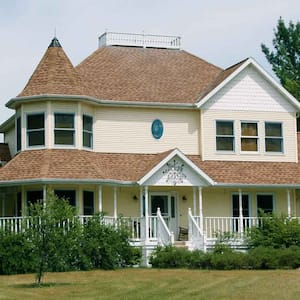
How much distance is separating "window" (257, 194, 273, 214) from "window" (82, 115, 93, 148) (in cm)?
780

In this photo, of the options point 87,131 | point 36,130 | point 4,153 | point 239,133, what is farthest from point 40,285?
point 239,133

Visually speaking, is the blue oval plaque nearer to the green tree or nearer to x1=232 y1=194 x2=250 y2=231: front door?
x1=232 y1=194 x2=250 y2=231: front door

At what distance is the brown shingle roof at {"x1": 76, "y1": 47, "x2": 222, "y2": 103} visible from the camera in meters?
37.2

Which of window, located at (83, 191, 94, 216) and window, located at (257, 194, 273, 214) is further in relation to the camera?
window, located at (257, 194, 273, 214)

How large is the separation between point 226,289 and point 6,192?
53.5 ft

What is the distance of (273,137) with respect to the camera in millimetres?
38250

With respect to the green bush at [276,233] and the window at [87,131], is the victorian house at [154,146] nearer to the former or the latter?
the window at [87,131]

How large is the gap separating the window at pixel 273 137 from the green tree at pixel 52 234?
1079 cm

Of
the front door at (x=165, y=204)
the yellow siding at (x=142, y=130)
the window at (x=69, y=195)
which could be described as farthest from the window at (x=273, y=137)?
the window at (x=69, y=195)

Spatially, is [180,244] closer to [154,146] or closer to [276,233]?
[276,233]

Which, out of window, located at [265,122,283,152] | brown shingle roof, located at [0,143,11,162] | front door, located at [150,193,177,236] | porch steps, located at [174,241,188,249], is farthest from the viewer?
brown shingle roof, located at [0,143,11,162]

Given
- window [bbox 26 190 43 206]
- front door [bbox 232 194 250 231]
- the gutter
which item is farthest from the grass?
front door [bbox 232 194 250 231]

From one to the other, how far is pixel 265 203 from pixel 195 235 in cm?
483

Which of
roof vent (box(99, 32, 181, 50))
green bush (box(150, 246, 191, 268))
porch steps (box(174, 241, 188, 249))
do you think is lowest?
green bush (box(150, 246, 191, 268))
